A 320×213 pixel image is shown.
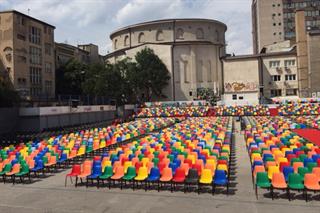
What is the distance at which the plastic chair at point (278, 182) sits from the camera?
11.7 metres

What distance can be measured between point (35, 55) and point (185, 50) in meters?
42.1

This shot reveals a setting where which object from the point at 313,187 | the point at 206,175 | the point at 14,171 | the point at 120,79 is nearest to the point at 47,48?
the point at 120,79

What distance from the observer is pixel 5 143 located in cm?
3206

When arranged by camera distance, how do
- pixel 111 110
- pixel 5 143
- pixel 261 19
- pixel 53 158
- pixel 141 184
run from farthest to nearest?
pixel 261 19 < pixel 111 110 < pixel 5 143 < pixel 53 158 < pixel 141 184

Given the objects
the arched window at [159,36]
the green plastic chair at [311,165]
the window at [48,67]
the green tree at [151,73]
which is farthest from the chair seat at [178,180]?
the arched window at [159,36]

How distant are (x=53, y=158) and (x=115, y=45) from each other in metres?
87.5

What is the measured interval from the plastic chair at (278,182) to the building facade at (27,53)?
153ft

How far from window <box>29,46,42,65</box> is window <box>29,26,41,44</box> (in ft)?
4.60

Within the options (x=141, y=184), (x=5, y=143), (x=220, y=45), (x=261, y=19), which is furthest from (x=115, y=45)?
(x=141, y=184)

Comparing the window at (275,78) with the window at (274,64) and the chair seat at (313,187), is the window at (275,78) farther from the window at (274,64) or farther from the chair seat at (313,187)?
the chair seat at (313,187)

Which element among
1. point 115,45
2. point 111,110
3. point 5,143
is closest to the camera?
point 5,143

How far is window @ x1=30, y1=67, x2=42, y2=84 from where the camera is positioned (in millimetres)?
58000

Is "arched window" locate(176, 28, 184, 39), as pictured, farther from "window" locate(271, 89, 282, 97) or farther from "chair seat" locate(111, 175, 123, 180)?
"chair seat" locate(111, 175, 123, 180)

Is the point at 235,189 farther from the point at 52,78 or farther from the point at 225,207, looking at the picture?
the point at 52,78
